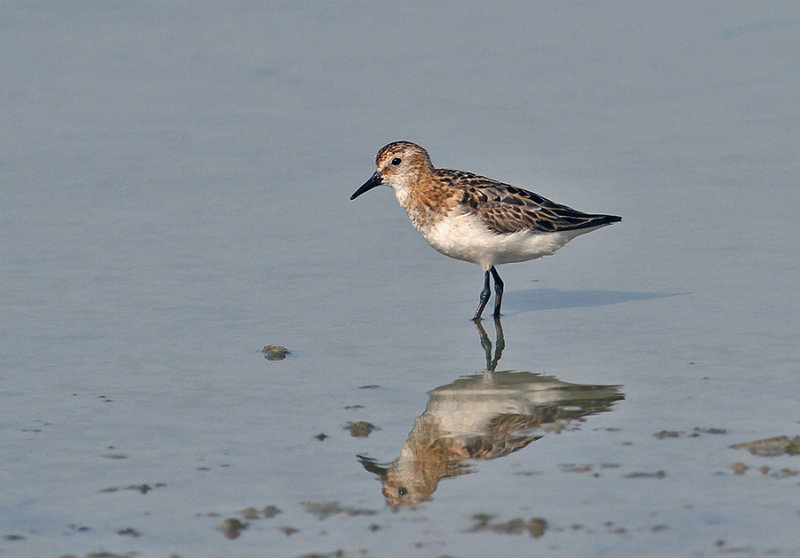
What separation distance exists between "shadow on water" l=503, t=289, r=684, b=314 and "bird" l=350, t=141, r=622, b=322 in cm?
29

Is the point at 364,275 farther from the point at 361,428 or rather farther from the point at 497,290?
the point at 361,428

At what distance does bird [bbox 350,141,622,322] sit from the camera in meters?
13.1

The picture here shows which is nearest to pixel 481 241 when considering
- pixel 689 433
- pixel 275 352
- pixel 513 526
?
pixel 275 352

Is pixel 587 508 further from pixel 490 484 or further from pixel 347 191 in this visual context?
pixel 347 191

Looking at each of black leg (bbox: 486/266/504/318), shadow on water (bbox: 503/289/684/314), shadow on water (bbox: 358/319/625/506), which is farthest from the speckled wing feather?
shadow on water (bbox: 358/319/625/506)

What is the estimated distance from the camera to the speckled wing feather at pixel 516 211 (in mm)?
13133

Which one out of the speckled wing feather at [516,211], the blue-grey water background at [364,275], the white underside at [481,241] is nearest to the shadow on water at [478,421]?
the blue-grey water background at [364,275]

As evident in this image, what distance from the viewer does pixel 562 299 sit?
13.1 meters

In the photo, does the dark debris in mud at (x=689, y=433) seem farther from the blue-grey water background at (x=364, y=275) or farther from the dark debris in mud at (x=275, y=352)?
the dark debris in mud at (x=275, y=352)

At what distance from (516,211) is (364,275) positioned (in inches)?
67.6

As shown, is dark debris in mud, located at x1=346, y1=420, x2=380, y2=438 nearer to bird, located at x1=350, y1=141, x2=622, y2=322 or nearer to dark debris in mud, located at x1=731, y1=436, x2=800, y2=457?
dark debris in mud, located at x1=731, y1=436, x2=800, y2=457

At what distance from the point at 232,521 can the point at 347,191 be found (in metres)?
8.80

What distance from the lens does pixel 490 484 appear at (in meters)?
8.28

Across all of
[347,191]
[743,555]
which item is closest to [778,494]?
[743,555]
